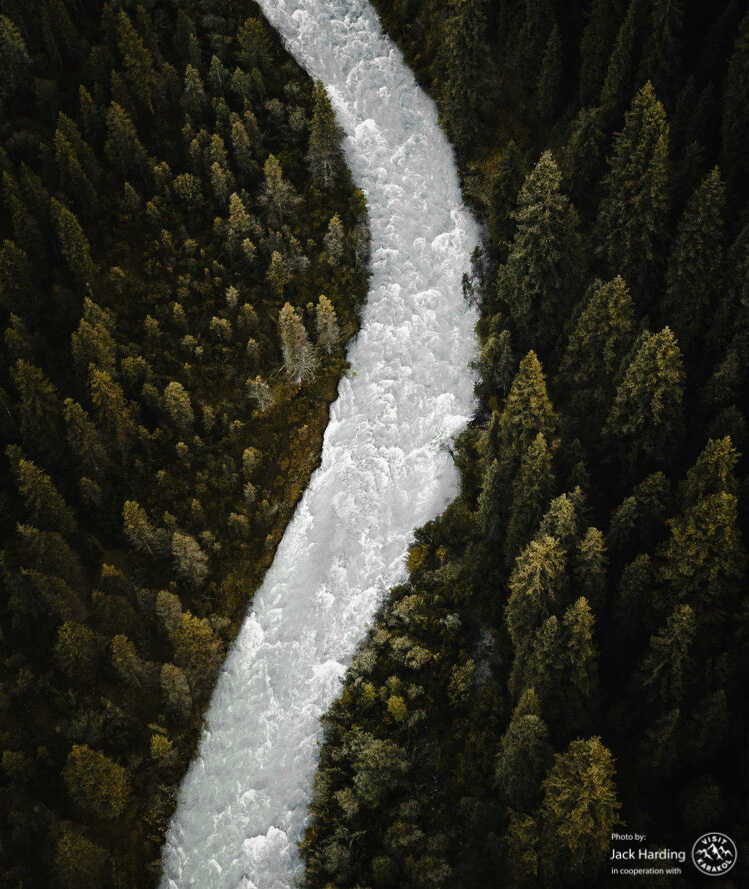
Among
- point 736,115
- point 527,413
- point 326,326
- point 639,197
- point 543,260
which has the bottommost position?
point 527,413

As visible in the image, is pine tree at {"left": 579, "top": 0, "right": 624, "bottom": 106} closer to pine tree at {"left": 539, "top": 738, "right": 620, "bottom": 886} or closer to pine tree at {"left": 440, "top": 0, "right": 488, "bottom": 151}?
pine tree at {"left": 440, "top": 0, "right": 488, "bottom": 151}

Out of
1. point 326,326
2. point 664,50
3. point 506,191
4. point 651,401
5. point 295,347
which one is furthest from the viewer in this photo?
point 326,326

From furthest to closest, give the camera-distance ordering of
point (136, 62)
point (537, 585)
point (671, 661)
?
point (136, 62) < point (537, 585) < point (671, 661)

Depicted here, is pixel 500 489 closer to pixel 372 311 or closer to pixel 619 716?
pixel 619 716

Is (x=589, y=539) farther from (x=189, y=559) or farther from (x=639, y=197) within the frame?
(x=189, y=559)

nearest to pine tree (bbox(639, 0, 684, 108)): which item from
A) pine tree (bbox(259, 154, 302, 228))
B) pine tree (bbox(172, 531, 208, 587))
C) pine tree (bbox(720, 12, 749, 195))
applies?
pine tree (bbox(720, 12, 749, 195))

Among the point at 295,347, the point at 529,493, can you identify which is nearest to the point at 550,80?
the point at 295,347

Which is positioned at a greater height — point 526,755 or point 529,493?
point 529,493
